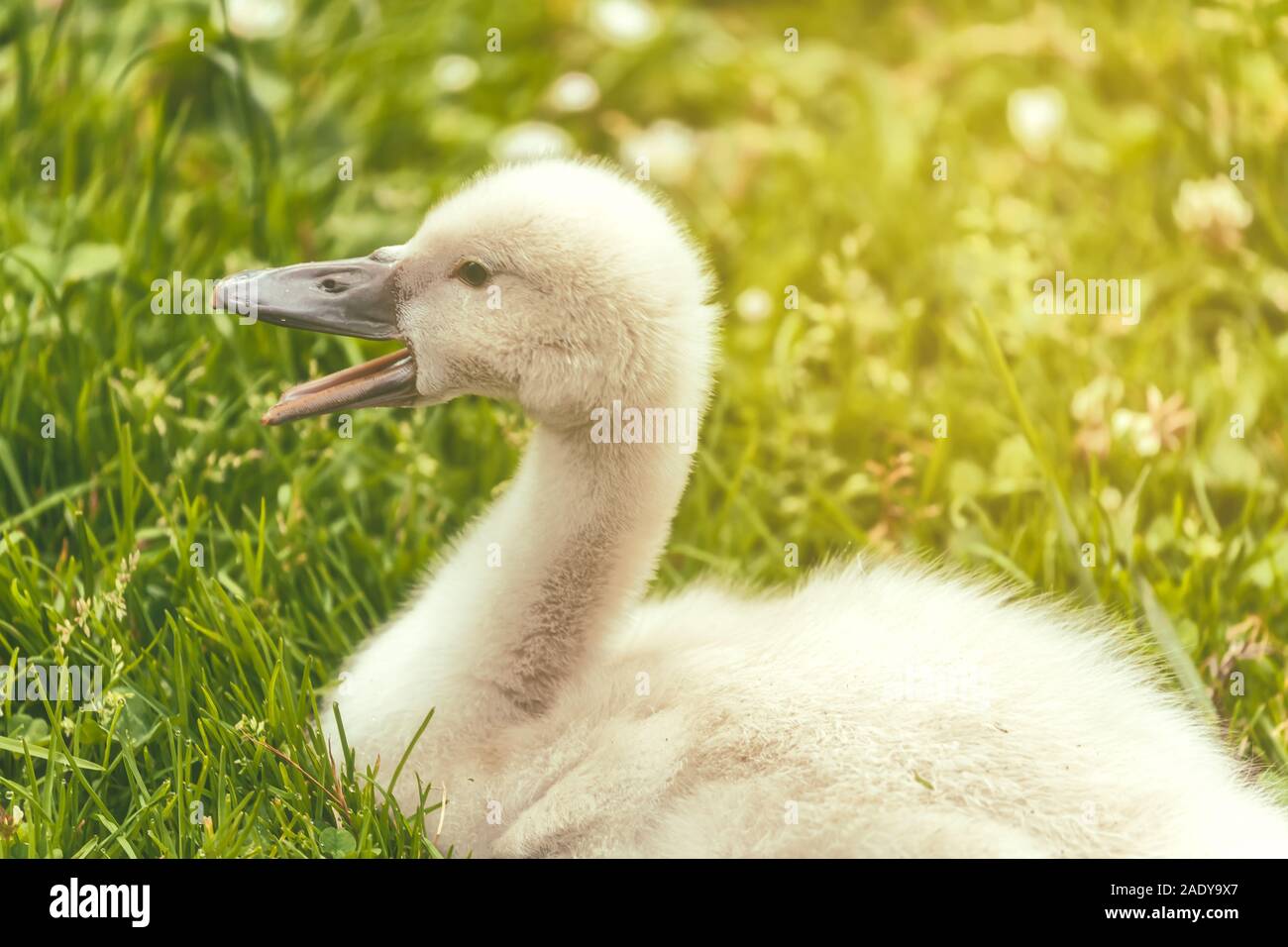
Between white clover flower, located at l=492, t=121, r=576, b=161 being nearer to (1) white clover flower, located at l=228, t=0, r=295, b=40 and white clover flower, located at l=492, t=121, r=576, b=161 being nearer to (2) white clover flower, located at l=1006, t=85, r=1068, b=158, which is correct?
(1) white clover flower, located at l=228, t=0, r=295, b=40

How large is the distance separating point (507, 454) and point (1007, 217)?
6.28ft

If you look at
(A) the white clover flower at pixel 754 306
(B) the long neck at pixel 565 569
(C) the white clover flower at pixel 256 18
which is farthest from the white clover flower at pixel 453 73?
(B) the long neck at pixel 565 569

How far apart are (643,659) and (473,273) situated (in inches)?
30.3

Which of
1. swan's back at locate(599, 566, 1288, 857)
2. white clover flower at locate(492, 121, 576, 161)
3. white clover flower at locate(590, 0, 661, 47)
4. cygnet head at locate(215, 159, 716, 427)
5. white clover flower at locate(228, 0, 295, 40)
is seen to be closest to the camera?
swan's back at locate(599, 566, 1288, 857)

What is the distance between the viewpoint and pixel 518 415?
3861 millimetres

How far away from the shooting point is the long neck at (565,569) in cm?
294

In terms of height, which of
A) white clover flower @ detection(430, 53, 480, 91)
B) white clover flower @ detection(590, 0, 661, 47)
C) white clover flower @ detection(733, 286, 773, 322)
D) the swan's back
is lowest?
the swan's back

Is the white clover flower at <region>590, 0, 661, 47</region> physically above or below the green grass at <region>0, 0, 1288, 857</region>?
above

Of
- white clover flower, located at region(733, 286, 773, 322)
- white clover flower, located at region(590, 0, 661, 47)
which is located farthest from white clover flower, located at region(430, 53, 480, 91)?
white clover flower, located at region(733, 286, 773, 322)

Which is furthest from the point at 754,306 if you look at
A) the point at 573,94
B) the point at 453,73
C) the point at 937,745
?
the point at 937,745

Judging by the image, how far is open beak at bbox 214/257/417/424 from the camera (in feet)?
9.83

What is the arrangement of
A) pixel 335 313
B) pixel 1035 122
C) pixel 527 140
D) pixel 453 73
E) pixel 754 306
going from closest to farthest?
pixel 335 313
pixel 754 306
pixel 527 140
pixel 453 73
pixel 1035 122

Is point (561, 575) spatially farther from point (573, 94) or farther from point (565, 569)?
point (573, 94)
